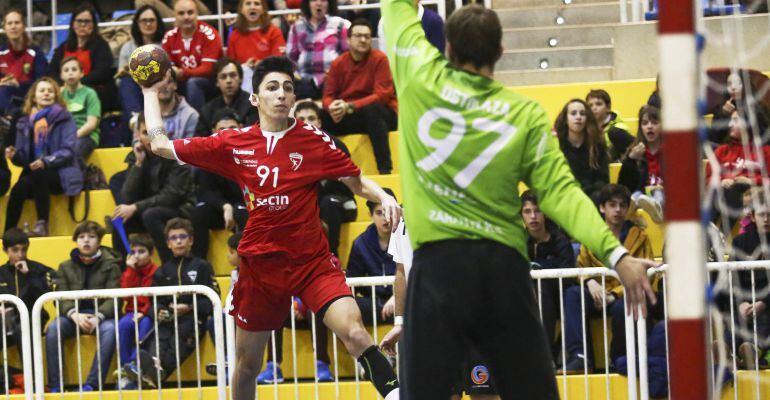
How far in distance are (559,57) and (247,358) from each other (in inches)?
281

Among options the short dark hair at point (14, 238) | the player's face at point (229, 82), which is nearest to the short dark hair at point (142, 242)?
the short dark hair at point (14, 238)

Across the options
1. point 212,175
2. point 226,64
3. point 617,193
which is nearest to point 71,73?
point 226,64

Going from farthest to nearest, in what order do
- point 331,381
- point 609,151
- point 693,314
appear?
point 609,151, point 331,381, point 693,314

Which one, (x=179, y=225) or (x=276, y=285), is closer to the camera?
(x=276, y=285)

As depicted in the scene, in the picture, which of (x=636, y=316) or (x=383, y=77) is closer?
(x=636, y=316)

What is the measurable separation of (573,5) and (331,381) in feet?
19.8

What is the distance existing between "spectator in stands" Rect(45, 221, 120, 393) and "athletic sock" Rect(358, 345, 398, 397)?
9.35 ft

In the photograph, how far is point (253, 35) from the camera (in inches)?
572

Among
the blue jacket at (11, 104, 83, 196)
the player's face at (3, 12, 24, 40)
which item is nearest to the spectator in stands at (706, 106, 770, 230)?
the blue jacket at (11, 104, 83, 196)

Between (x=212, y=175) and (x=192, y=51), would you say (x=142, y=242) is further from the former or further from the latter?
(x=192, y=51)

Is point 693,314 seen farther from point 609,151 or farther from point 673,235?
point 609,151

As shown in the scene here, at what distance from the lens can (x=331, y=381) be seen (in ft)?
35.6

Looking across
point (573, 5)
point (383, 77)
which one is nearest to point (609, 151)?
point (383, 77)

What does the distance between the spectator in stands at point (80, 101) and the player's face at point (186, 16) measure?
1116 mm
